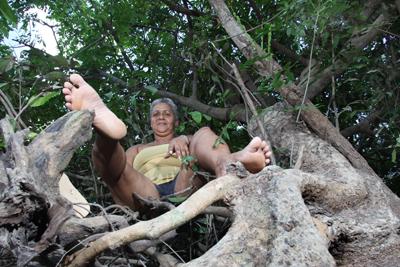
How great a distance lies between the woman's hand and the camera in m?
2.94

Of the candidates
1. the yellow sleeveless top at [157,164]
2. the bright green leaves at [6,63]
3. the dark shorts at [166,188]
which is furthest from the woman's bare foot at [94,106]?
the yellow sleeveless top at [157,164]

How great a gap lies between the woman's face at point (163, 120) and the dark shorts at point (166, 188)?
628 mm

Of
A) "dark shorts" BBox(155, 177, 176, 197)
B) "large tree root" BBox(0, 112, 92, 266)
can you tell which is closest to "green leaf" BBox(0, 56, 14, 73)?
"large tree root" BBox(0, 112, 92, 266)

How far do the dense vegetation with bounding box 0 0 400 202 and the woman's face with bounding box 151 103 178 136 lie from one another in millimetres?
129

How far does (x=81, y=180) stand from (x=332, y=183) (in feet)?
7.69

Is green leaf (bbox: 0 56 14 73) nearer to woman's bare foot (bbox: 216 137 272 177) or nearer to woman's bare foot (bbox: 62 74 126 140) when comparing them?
woman's bare foot (bbox: 62 74 126 140)

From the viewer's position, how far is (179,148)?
2.96 metres

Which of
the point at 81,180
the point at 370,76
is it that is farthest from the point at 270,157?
the point at 81,180

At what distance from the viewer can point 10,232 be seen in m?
1.55

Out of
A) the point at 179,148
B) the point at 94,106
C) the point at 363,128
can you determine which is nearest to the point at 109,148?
the point at 94,106

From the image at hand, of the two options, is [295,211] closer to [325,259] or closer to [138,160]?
[325,259]

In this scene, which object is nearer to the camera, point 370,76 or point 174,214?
point 174,214

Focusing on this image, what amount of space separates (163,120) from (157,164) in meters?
0.51

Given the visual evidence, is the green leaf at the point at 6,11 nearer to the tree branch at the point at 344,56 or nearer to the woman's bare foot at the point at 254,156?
the woman's bare foot at the point at 254,156
